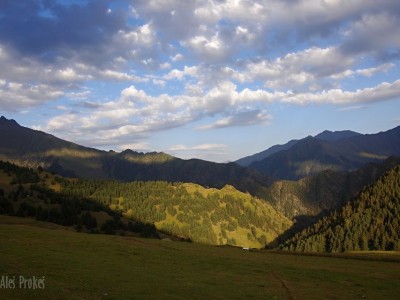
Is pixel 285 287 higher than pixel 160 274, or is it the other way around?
pixel 160 274

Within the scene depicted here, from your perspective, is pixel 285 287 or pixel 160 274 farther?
pixel 160 274

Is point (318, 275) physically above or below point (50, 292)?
below

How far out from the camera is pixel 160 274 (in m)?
43.9

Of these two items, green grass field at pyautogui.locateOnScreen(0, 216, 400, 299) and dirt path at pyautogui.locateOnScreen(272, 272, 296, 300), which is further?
dirt path at pyautogui.locateOnScreen(272, 272, 296, 300)

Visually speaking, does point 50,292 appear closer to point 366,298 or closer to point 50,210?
point 366,298

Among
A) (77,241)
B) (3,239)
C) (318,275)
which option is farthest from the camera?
(77,241)

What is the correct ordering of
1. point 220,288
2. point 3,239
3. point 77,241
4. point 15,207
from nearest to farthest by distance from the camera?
point 220,288 < point 3,239 < point 77,241 < point 15,207

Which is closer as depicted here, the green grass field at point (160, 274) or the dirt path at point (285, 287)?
the green grass field at point (160, 274)

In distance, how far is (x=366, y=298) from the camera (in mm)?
38406

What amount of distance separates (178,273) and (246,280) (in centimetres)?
812

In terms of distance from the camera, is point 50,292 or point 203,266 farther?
point 203,266

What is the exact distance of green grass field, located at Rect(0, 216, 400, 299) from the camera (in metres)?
33.3

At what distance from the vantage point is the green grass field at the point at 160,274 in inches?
1312

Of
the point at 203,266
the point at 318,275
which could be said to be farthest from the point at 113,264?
the point at 318,275
